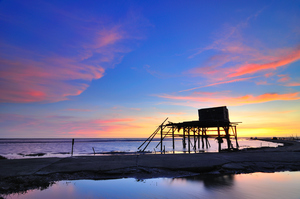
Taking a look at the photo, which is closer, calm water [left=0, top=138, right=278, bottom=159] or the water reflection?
the water reflection

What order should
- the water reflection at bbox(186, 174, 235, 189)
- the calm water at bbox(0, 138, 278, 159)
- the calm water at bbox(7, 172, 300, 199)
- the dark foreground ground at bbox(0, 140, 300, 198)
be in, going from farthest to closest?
the calm water at bbox(0, 138, 278, 159) < the dark foreground ground at bbox(0, 140, 300, 198) < the water reflection at bbox(186, 174, 235, 189) < the calm water at bbox(7, 172, 300, 199)

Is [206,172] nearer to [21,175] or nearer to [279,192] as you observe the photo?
[279,192]

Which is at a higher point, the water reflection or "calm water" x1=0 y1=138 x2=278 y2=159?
the water reflection

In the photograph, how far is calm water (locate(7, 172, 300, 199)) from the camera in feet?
28.0

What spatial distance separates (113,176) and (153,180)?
2613 millimetres

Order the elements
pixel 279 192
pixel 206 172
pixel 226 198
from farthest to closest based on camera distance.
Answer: pixel 206 172
pixel 279 192
pixel 226 198

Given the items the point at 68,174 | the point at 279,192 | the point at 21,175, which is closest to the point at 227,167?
the point at 279,192

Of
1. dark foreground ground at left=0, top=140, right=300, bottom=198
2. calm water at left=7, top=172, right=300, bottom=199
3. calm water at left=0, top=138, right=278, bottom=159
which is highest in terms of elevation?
dark foreground ground at left=0, top=140, right=300, bottom=198

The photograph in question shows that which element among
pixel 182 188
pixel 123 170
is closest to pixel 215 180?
pixel 182 188

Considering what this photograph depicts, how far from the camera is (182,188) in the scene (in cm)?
947

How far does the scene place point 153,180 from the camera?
11.1 m

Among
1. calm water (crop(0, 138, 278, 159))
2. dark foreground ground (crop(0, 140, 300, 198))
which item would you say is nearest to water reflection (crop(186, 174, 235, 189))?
dark foreground ground (crop(0, 140, 300, 198))

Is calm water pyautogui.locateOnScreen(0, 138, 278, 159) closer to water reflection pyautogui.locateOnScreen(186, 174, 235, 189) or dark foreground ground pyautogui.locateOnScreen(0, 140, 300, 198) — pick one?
dark foreground ground pyautogui.locateOnScreen(0, 140, 300, 198)

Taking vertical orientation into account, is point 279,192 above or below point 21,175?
below
